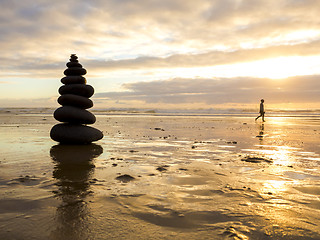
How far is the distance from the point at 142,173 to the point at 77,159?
2630 millimetres

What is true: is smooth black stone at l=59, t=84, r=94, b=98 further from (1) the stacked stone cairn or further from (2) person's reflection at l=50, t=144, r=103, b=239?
(2) person's reflection at l=50, t=144, r=103, b=239

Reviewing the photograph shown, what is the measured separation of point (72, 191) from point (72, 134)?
6442 mm

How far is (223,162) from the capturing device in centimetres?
708

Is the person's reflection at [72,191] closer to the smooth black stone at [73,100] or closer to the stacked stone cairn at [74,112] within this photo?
the stacked stone cairn at [74,112]

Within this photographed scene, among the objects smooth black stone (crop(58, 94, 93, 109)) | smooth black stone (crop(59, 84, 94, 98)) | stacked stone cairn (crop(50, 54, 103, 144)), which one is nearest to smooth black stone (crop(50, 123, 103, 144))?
stacked stone cairn (crop(50, 54, 103, 144))

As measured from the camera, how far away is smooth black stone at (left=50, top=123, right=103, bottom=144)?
34.4 feet

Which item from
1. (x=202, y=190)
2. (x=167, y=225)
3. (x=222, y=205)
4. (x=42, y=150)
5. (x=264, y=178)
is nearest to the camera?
(x=167, y=225)

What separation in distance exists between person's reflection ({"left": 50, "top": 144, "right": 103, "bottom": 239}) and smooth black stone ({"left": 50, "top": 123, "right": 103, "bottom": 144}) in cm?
213

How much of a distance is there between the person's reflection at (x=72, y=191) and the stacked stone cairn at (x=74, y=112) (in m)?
2.24

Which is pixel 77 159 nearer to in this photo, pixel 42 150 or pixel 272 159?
pixel 42 150

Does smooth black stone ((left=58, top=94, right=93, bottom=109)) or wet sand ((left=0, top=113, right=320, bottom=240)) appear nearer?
wet sand ((left=0, top=113, right=320, bottom=240))

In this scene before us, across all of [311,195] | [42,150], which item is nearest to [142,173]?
[311,195]

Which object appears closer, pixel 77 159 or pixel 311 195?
pixel 311 195

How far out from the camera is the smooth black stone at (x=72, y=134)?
10492mm
